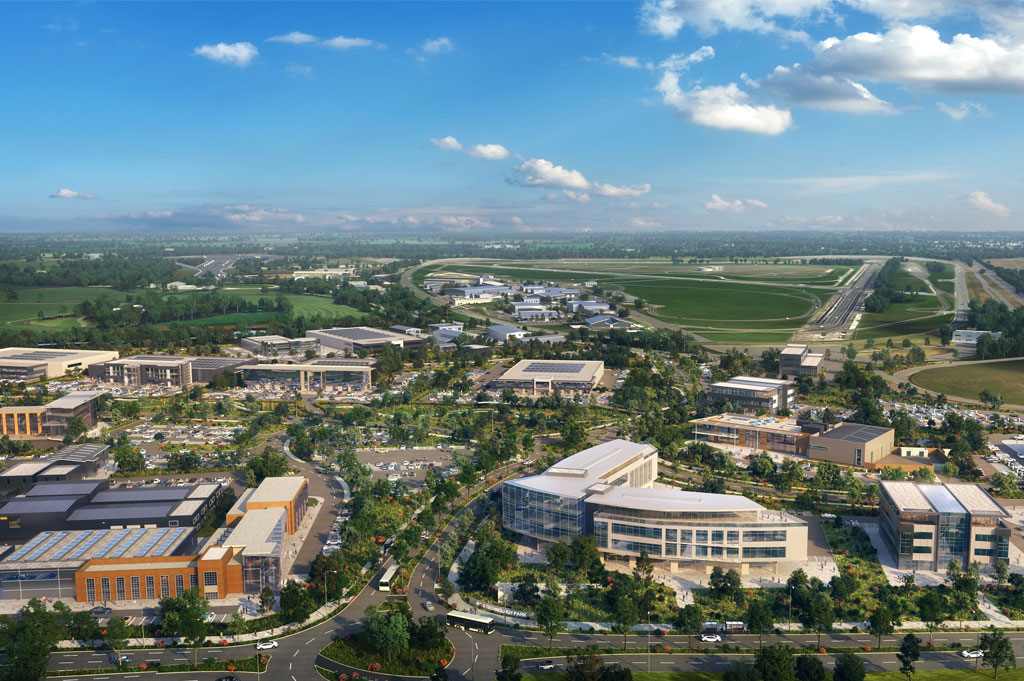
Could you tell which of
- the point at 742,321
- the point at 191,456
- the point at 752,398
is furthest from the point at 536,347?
the point at 191,456

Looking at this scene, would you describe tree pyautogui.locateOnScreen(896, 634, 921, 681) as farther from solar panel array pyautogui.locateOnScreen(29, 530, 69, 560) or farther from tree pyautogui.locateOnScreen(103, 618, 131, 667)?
solar panel array pyautogui.locateOnScreen(29, 530, 69, 560)

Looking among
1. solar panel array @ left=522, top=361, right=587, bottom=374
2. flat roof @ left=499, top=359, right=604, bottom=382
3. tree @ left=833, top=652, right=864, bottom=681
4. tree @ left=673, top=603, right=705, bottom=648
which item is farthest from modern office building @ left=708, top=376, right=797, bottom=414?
tree @ left=833, top=652, right=864, bottom=681

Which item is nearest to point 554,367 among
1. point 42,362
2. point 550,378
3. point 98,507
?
point 550,378

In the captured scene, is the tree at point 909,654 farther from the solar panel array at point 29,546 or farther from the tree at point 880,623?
the solar panel array at point 29,546

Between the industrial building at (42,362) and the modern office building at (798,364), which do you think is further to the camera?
the industrial building at (42,362)

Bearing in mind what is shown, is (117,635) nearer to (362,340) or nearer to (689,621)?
(689,621)

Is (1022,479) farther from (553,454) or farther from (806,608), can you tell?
(553,454)

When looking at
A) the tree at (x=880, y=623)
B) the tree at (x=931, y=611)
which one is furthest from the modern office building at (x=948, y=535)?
the tree at (x=880, y=623)
